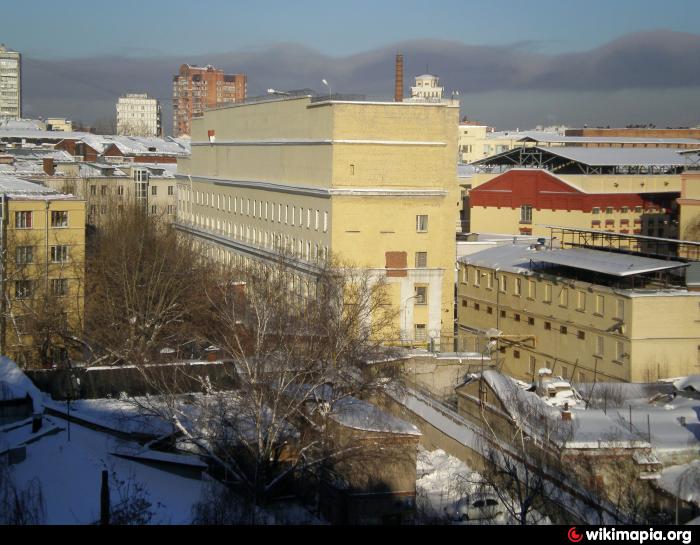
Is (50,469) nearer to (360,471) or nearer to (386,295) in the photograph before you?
(360,471)

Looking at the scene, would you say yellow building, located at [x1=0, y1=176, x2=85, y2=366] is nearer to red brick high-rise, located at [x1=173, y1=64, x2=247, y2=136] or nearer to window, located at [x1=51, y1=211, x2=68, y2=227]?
window, located at [x1=51, y1=211, x2=68, y2=227]

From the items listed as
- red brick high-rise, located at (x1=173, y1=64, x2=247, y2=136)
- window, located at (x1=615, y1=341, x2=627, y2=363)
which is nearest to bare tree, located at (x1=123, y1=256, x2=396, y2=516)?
window, located at (x1=615, y1=341, x2=627, y2=363)

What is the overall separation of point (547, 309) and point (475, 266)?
3.82m

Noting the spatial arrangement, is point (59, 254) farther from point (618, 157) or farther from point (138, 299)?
point (618, 157)

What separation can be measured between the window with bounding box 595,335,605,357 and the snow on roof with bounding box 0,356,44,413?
12.0 meters

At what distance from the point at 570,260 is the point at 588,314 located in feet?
5.57

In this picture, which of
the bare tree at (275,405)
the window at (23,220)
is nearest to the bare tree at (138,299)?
the window at (23,220)

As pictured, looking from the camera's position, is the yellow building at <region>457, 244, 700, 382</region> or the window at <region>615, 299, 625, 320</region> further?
the window at <region>615, 299, 625, 320</region>

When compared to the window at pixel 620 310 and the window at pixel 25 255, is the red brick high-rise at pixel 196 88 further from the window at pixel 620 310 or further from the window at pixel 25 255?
the window at pixel 620 310

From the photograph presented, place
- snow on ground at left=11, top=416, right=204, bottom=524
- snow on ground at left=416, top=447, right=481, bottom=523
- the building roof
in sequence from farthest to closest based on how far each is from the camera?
the building roof → snow on ground at left=416, top=447, right=481, bottom=523 → snow on ground at left=11, top=416, right=204, bottom=524

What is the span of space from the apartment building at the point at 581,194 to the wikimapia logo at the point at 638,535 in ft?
108

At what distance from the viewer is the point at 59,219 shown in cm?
2625

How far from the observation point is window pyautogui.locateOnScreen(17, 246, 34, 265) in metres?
25.3

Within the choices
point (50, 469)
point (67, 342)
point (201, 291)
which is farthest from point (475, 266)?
point (50, 469)
